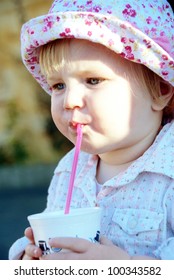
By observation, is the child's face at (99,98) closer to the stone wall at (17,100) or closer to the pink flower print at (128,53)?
the pink flower print at (128,53)

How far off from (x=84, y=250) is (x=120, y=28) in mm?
671

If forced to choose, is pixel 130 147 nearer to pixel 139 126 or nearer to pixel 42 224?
pixel 139 126

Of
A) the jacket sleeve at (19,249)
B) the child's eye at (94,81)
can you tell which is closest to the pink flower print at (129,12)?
the child's eye at (94,81)

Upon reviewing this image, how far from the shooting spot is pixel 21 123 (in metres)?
7.25

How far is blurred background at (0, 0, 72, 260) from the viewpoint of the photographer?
23.5 feet

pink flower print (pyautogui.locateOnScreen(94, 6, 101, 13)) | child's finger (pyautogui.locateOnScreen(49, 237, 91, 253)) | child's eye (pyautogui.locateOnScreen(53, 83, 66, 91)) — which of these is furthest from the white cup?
pink flower print (pyautogui.locateOnScreen(94, 6, 101, 13))

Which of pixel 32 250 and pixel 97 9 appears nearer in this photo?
pixel 32 250

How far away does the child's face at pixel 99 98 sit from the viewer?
77.0 inches

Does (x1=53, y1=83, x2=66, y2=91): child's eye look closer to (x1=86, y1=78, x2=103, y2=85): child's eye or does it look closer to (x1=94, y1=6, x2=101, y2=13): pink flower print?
(x1=86, y1=78, x2=103, y2=85): child's eye

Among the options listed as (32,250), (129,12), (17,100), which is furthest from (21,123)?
(32,250)

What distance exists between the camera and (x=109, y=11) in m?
1.99

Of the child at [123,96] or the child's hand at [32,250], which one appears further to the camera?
the child at [123,96]

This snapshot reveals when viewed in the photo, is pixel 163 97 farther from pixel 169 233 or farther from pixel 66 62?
pixel 169 233
